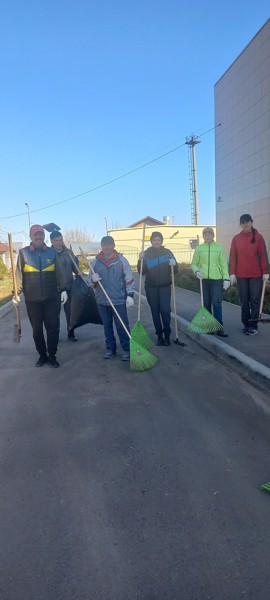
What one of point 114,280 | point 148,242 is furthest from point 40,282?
point 148,242

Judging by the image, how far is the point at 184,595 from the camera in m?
2.03

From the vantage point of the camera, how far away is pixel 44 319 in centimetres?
585

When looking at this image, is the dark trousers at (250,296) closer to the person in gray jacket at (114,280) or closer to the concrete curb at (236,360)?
the concrete curb at (236,360)

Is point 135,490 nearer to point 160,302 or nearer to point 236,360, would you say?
point 236,360

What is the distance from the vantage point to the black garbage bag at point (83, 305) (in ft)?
23.3

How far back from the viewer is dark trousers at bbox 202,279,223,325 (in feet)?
22.2

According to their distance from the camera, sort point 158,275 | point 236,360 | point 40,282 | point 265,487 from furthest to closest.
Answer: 1. point 158,275
2. point 40,282
3. point 236,360
4. point 265,487

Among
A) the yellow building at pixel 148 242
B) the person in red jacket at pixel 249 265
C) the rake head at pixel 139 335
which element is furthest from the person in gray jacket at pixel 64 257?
the yellow building at pixel 148 242

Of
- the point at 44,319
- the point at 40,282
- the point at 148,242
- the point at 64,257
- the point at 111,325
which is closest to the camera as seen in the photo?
the point at 40,282

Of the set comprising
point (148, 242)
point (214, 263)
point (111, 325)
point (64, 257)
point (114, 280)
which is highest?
point (148, 242)

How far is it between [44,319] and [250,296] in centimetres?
317

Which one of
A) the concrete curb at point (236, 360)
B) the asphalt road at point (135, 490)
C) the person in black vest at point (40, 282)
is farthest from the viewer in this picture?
the person in black vest at point (40, 282)

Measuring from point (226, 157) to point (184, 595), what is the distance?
19788mm

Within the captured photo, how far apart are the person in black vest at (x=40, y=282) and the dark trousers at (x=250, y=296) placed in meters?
2.81
